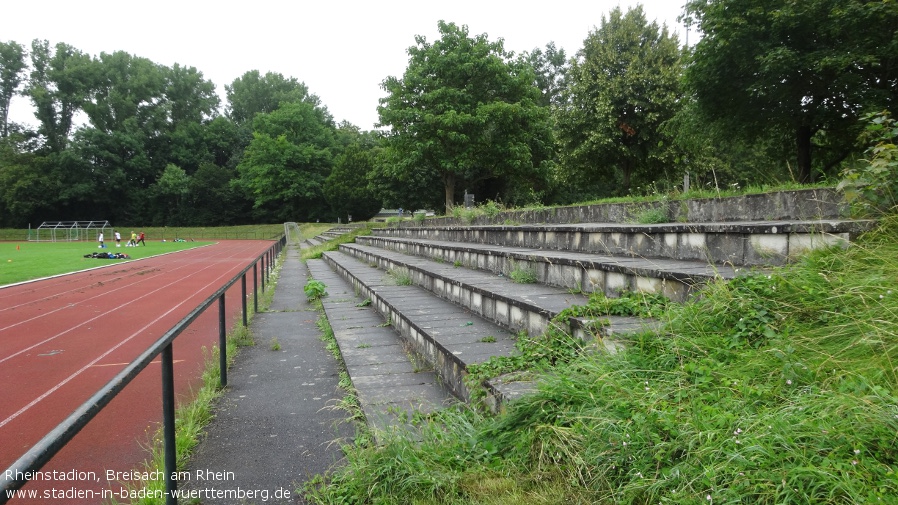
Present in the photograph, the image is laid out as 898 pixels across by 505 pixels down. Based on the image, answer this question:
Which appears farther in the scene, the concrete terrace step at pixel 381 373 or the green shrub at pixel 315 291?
the green shrub at pixel 315 291

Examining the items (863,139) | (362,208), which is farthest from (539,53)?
(863,139)

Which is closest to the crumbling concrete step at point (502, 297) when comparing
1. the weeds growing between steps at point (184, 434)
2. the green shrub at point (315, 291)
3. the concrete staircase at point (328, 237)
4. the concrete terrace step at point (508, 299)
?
the concrete terrace step at point (508, 299)

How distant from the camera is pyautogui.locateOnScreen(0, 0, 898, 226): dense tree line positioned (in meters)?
14.0

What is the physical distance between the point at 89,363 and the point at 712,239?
5929 mm

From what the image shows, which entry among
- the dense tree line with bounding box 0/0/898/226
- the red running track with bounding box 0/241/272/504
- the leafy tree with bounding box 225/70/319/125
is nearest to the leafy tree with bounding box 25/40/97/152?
the dense tree line with bounding box 0/0/898/226

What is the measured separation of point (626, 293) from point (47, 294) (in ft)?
38.8

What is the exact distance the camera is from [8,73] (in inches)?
2079

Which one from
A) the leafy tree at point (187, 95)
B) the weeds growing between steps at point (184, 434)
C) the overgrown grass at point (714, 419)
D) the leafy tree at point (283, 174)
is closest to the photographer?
the overgrown grass at point (714, 419)

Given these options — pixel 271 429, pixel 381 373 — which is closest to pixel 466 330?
pixel 381 373

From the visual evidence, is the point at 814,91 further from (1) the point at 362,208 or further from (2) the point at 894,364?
(1) the point at 362,208

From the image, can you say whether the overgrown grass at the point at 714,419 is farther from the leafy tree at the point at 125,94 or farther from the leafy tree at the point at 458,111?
the leafy tree at the point at 125,94

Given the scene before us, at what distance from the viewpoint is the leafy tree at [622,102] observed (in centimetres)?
2083

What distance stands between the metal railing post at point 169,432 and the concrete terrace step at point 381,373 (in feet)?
2.90

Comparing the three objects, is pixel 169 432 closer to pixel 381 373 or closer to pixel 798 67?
pixel 381 373
